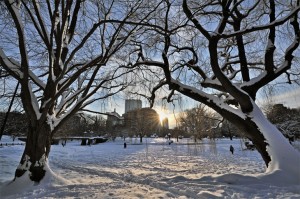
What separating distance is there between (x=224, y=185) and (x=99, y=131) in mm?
66435

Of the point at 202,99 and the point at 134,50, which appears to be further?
the point at 134,50

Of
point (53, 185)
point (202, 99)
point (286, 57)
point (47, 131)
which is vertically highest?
point (286, 57)

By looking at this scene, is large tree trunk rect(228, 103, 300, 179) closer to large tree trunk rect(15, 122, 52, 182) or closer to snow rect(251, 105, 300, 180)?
snow rect(251, 105, 300, 180)

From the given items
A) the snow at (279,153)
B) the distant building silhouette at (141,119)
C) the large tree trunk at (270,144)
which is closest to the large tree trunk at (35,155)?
the large tree trunk at (270,144)

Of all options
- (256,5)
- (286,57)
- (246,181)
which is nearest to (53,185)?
(246,181)

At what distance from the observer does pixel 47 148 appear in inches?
308

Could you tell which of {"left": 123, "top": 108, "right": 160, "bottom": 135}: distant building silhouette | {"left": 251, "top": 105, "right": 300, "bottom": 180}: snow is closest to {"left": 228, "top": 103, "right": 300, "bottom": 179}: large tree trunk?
{"left": 251, "top": 105, "right": 300, "bottom": 180}: snow

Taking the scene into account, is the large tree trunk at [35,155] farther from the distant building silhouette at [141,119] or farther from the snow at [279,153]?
the distant building silhouette at [141,119]

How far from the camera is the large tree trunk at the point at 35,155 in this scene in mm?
6945

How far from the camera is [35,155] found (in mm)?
7094

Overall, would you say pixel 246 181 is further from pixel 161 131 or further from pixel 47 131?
pixel 161 131

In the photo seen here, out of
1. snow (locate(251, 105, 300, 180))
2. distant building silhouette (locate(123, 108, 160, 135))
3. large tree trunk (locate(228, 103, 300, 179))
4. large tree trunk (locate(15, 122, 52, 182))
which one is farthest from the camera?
distant building silhouette (locate(123, 108, 160, 135))

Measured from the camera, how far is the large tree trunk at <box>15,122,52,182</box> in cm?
695

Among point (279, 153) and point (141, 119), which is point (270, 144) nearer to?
point (279, 153)
